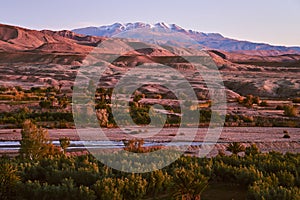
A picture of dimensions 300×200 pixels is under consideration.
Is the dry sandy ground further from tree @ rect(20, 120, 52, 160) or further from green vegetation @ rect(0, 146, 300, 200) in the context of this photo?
green vegetation @ rect(0, 146, 300, 200)

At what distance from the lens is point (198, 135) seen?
27.5 metres

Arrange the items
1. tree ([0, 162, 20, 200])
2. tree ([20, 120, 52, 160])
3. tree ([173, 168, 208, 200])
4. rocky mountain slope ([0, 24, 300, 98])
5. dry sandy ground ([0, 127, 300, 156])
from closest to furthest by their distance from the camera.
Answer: tree ([173, 168, 208, 200]) → tree ([0, 162, 20, 200]) → tree ([20, 120, 52, 160]) → dry sandy ground ([0, 127, 300, 156]) → rocky mountain slope ([0, 24, 300, 98])

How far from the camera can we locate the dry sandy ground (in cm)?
2465

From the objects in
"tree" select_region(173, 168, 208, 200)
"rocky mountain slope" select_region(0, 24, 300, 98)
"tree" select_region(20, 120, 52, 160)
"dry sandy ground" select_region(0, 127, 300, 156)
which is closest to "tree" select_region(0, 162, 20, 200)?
"tree" select_region(173, 168, 208, 200)

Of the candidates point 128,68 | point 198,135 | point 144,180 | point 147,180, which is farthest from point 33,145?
point 128,68

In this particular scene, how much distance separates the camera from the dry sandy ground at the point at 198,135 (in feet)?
80.9

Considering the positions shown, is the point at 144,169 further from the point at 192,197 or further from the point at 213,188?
the point at 192,197

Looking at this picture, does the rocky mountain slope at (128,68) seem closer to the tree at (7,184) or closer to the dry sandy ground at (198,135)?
the dry sandy ground at (198,135)

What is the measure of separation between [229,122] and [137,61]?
94680 mm

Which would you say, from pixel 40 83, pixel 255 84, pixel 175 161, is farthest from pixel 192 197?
pixel 40 83

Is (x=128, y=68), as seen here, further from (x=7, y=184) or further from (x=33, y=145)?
(x=7, y=184)

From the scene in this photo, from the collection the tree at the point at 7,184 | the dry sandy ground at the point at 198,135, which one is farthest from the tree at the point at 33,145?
the dry sandy ground at the point at 198,135

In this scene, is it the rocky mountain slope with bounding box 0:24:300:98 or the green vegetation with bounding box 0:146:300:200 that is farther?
the rocky mountain slope with bounding box 0:24:300:98

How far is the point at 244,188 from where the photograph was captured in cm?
1274
